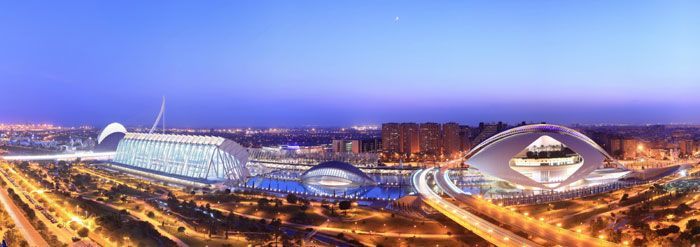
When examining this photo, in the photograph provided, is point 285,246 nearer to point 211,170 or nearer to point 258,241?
point 258,241

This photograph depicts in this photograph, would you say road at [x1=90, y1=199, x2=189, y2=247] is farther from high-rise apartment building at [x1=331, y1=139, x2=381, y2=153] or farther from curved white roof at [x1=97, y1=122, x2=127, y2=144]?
high-rise apartment building at [x1=331, y1=139, x2=381, y2=153]

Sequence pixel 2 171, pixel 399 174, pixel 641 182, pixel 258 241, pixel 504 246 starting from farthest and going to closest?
pixel 399 174 → pixel 2 171 → pixel 641 182 → pixel 258 241 → pixel 504 246

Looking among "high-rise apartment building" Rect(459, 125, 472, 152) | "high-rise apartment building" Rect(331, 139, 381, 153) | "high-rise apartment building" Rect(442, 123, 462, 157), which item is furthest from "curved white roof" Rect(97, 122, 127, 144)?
"high-rise apartment building" Rect(459, 125, 472, 152)

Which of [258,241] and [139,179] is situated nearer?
[258,241]

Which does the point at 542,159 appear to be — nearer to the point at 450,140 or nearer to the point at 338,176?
the point at 338,176

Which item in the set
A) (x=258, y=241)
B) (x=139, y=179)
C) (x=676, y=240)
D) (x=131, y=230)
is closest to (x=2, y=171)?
(x=139, y=179)

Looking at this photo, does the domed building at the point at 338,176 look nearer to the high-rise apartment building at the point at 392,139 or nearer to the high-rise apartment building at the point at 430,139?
→ the high-rise apartment building at the point at 430,139
